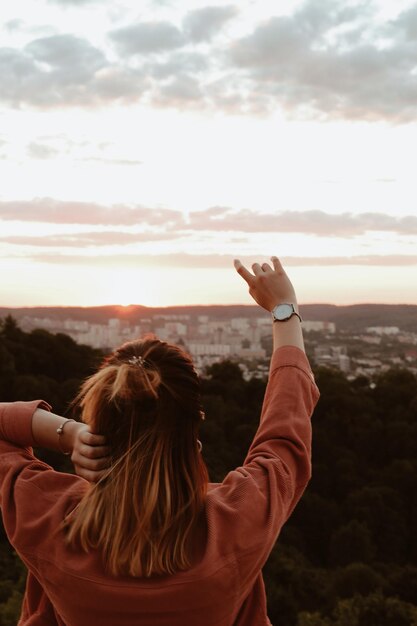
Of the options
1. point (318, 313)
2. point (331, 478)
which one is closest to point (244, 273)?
point (331, 478)

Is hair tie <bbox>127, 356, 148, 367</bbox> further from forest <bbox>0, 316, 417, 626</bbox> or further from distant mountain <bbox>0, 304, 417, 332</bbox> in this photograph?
distant mountain <bbox>0, 304, 417, 332</bbox>

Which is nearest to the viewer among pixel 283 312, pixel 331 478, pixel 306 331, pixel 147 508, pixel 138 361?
pixel 147 508

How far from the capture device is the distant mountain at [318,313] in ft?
102

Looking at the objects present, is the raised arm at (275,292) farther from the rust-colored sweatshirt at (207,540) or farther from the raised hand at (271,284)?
the rust-colored sweatshirt at (207,540)

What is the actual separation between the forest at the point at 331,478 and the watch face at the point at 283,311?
11851mm

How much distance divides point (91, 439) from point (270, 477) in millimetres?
289

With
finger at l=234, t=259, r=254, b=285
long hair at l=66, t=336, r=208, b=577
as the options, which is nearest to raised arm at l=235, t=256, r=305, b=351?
finger at l=234, t=259, r=254, b=285

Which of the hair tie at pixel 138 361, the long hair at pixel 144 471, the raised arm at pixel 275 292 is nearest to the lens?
the long hair at pixel 144 471

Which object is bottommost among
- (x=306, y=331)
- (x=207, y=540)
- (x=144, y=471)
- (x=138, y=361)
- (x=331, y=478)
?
(x=331, y=478)

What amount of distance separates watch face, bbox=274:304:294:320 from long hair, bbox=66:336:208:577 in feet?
0.94

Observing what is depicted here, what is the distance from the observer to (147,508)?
117 cm

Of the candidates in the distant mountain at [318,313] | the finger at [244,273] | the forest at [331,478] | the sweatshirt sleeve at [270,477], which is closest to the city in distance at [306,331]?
the distant mountain at [318,313]

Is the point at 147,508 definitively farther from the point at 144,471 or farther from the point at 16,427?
the point at 16,427

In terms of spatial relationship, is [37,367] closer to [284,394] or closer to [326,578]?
[326,578]
